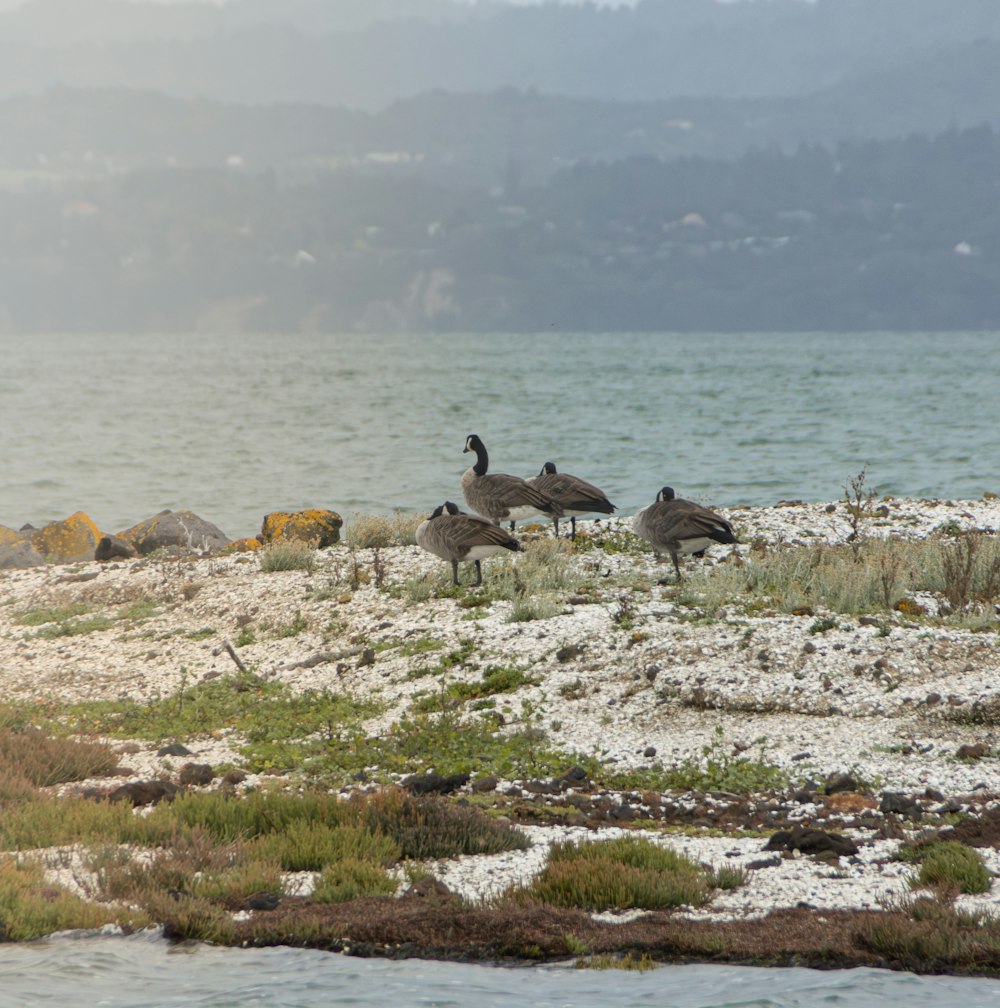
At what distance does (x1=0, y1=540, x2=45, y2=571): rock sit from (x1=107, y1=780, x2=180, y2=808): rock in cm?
1509

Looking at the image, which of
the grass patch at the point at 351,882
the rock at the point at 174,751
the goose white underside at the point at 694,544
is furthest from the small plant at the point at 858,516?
the grass patch at the point at 351,882

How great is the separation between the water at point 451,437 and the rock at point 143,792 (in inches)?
593

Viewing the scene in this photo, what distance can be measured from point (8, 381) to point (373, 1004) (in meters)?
131

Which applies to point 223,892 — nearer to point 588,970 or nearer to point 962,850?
point 588,970

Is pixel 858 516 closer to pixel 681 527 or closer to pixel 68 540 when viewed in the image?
pixel 681 527

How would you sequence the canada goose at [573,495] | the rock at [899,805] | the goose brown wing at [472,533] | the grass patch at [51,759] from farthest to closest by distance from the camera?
the canada goose at [573,495], the goose brown wing at [472,533], the grass patch at [51,759], the rock at [899,805]

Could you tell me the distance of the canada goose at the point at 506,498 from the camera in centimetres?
1748

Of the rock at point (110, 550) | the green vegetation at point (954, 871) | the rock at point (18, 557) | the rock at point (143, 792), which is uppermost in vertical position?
the green vegetation at point (954, 871)

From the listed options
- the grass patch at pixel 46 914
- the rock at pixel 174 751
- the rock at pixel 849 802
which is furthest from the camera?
the rock at pixel 174 751

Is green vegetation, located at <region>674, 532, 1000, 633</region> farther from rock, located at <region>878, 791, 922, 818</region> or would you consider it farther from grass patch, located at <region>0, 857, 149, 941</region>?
grass patch, located at <region>0, 857, 149, 941</region>

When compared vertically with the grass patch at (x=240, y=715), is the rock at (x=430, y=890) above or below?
above

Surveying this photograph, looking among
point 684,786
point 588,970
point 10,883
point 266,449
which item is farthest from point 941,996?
point 266,449

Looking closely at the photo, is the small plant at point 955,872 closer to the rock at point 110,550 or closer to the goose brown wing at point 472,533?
the goose brown wing at point 472,533

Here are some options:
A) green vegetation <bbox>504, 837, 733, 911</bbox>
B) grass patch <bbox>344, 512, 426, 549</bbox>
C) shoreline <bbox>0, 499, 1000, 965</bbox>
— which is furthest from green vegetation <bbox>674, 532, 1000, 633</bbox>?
green vegetation <bbox>504, 837, 733, 911</bbox>
